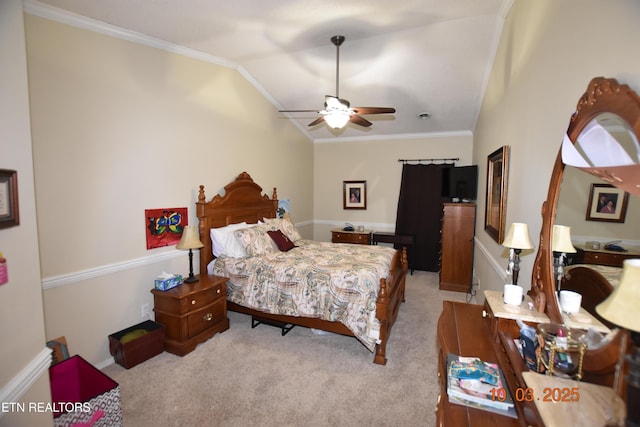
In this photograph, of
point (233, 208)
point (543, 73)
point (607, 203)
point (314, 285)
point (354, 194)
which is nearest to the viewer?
point (607, 203)

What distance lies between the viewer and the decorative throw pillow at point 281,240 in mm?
3936

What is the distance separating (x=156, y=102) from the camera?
3.04m

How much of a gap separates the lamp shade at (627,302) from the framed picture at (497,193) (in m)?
2.21

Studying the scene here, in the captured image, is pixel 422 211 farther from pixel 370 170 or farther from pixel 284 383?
pixel 284 383

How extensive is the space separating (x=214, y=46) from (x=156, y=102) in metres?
0.95

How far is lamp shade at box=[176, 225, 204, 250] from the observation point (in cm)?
303

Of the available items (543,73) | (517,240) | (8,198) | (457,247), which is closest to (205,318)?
(8,198)

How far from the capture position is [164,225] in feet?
10.4

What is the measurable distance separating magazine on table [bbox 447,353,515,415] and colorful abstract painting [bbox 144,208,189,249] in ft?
9.70

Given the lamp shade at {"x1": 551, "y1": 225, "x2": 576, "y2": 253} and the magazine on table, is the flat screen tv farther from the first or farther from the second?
the magazine on table

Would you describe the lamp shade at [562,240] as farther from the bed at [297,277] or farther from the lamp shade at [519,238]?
the bed at [297,277]

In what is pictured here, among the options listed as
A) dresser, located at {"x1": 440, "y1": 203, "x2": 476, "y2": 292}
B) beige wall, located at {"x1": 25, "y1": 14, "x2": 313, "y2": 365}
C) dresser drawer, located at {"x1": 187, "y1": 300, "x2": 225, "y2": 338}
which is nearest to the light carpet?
dresser drawer, located at {"x1": 187, "y1": 300, "x2": 225, "y2": 338}

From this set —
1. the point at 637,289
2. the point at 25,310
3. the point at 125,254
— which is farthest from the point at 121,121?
the point at 637,289

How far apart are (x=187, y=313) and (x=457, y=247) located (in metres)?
4.01
